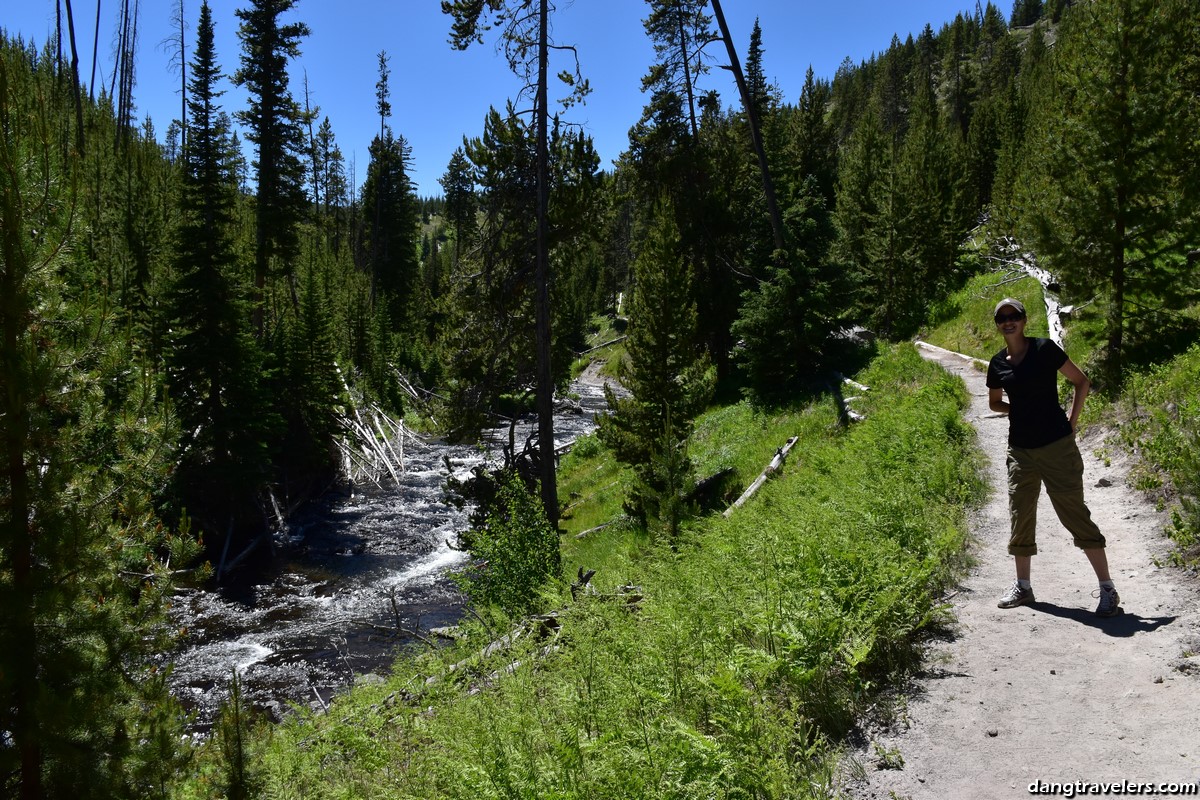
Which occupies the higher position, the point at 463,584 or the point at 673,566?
the point at 673,566

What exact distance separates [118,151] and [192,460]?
25.2 meters

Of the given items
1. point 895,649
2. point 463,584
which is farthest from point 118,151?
point 895,649

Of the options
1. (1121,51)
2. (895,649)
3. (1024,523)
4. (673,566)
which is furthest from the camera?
(1121,51)

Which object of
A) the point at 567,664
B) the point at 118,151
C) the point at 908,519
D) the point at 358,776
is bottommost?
the point at 358,776

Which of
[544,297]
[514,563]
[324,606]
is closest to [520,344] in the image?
[544,297]

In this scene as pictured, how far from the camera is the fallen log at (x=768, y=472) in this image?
620 inches

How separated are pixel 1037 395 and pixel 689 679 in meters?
3.93

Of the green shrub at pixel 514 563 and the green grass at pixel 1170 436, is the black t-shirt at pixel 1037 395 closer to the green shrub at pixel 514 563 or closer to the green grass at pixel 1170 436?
the green grass at pixel 1170 436

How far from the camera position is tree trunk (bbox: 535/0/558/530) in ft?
46.9

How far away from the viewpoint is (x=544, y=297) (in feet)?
48.0

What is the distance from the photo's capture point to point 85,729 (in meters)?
4.48

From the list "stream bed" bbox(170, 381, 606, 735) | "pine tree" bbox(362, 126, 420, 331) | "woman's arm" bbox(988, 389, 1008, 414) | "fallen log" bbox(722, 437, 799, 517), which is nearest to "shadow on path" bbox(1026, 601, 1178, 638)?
"woman's arm" bbox(988, 389, 1008, 414)

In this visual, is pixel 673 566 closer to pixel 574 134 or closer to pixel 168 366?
pixel 574 134

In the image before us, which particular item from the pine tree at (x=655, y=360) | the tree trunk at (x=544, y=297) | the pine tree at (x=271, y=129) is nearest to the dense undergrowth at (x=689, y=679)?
the tree trunk at (x=544, y=297)
